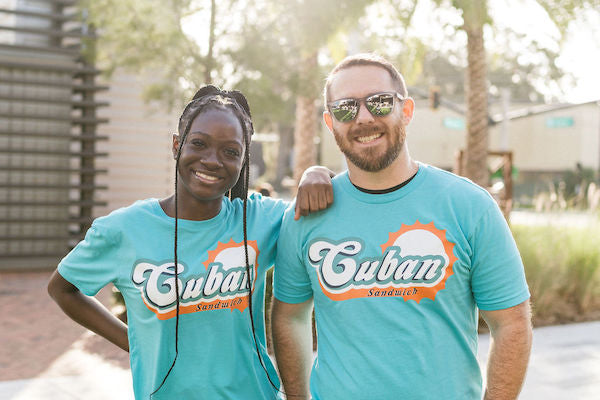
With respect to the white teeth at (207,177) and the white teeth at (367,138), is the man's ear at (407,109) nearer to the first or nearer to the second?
the white teeth at (367,138)

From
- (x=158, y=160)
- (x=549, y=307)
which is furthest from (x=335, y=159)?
(x=549, y=307)

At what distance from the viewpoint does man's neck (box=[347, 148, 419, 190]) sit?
224cm

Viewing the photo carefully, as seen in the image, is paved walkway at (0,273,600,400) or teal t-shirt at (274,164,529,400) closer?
teal t-shirt at (274,164,529,400)

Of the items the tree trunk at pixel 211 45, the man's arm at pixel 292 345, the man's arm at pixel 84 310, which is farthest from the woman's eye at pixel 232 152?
the tree trunk at pixel 211 45

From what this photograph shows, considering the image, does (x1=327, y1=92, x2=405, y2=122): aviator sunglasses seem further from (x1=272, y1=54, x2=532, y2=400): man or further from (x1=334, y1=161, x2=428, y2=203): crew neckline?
(x1=334, y1=161, x2=428, y2=203): crew neckline

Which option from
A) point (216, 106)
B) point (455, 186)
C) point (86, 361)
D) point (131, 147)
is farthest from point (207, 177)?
point (131, 147)

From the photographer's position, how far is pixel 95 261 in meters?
2.36

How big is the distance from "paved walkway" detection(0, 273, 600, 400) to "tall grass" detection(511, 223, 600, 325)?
361mm

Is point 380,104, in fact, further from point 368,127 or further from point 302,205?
point 302,205

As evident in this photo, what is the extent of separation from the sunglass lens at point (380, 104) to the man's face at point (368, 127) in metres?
0.02

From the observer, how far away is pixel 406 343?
2094 mm

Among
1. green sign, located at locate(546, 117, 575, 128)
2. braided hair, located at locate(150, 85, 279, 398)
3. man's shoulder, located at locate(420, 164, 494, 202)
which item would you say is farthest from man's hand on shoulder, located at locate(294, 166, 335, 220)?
green sign, located at locate(546, 117, 575, 128)

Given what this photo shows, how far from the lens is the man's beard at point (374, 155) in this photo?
222cm

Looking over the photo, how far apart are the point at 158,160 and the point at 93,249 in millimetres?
12019
